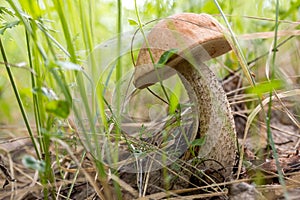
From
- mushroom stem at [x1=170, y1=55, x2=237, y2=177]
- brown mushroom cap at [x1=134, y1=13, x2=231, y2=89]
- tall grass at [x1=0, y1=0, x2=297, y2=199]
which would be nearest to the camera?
tall grass at [x1=0, y1=0, x2=297, y2=199]

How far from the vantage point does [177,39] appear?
1.11 meters

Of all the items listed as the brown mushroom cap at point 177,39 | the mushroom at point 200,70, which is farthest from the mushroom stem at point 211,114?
the brown mushroom cap at point 177,39

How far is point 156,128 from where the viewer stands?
1.32 metres

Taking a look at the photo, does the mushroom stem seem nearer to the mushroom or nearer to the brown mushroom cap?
the mushroom

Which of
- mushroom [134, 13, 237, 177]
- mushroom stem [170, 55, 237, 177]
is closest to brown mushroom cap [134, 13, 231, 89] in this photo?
mushroom [134, 13, 237, 177]

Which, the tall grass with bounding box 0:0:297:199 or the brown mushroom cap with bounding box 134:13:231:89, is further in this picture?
the brown mushroom cap with bounding box 134:13:231:89

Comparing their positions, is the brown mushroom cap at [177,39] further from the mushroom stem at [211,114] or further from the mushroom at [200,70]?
the mushroom stem at [211,114]

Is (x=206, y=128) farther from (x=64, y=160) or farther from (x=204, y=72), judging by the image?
(x=64, y=160)

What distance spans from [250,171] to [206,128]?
0.72 feet

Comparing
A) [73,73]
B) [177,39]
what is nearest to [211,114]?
[177,39]

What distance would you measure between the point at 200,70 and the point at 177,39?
9.6 inches

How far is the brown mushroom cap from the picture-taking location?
110 cm

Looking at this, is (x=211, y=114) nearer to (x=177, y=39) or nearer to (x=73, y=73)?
(x=177, y=39)

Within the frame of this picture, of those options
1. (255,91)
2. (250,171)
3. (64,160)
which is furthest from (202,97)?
(64,160)
